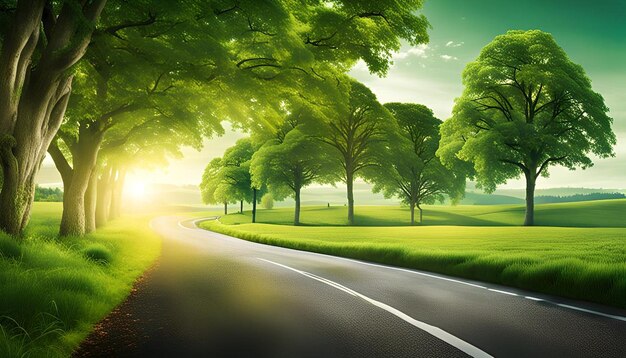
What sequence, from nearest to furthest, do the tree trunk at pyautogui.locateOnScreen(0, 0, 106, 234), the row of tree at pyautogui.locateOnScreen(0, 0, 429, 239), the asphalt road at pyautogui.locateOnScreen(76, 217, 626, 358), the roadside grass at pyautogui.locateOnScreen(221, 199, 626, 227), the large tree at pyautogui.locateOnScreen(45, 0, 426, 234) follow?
the asphalt road at pyautogui.locateOnScreen(76, 217, 626, 358)
the tree trunk at pyautogui.locateOnScreen(0, 0, 106, 234)
the row of tree at pyautogui.locateOnScreen(0, 0, 429, 239)
the large tree at pyautogui.locateOnScreen(45, 0, 426, 234)
the roadside grass at pyautogui.locateOnScreen(221, 199, 626, 227)

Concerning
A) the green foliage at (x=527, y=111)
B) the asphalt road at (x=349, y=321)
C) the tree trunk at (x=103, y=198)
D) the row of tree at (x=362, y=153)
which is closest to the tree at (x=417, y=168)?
the row of tree at (x=362, y=153)

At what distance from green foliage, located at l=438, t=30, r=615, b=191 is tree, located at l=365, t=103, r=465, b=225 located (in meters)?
8.26

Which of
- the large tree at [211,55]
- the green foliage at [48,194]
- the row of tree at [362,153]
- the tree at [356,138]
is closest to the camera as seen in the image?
the large tree at [211,55]

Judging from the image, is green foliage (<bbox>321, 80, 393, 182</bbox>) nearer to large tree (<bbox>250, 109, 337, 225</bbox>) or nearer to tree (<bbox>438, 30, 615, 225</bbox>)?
large tree (<bbox>250, 109, 337, 225</bbox>)

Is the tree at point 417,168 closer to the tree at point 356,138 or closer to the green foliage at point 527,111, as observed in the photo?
the tree at point 356,138

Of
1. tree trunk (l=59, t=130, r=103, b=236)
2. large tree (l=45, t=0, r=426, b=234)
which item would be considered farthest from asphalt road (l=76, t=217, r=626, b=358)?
tree trunk (l=59, t=130, r=103, b=236)

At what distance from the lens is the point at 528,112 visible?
33.7 metres

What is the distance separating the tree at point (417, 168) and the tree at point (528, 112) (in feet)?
27.1

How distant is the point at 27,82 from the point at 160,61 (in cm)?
360

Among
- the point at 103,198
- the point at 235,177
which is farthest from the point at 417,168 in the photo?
the point at 103,198

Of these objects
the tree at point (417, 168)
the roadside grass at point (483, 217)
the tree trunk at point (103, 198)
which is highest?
the tree at point (417, 168)

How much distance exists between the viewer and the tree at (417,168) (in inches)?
1620

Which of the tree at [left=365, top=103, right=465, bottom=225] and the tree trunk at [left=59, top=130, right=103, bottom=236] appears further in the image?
the tree at [left=365, top=103, right=465, bottom=225]

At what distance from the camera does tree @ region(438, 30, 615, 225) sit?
97.4 feet
